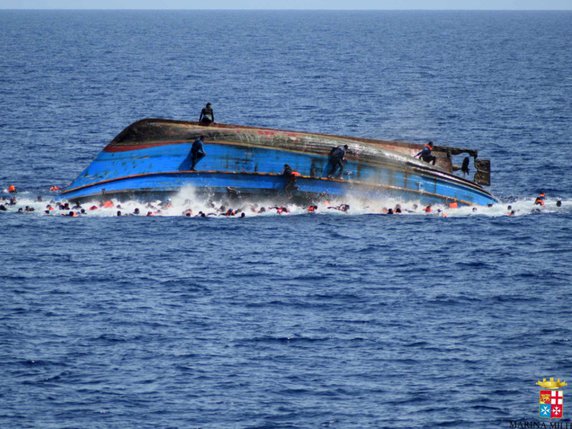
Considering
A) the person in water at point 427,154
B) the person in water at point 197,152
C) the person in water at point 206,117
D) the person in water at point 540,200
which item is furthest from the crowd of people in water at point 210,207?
the person in water at point 540,200

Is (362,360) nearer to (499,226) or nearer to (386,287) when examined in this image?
(386,287)

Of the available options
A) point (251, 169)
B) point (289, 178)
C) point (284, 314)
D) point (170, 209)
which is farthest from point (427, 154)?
point (284, 314)

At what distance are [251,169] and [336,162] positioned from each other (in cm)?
586

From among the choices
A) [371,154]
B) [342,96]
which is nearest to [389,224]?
[371,154]

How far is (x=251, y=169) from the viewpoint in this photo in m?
72.8

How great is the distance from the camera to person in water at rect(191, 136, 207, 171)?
2837 inches

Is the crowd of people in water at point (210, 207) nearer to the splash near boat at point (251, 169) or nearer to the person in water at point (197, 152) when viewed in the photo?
the person in water at point (197, 152)

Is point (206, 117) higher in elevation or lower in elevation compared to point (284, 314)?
higher

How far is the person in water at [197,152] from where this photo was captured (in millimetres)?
72062

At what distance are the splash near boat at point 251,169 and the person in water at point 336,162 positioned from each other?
0.22 feet

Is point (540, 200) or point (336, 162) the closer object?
point (336, 162)

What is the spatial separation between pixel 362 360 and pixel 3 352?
1643 cm

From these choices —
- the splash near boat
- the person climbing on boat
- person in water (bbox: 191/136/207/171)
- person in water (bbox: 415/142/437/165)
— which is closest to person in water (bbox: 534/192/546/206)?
the splash near boat

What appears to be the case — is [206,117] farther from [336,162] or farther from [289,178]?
[336,162]
